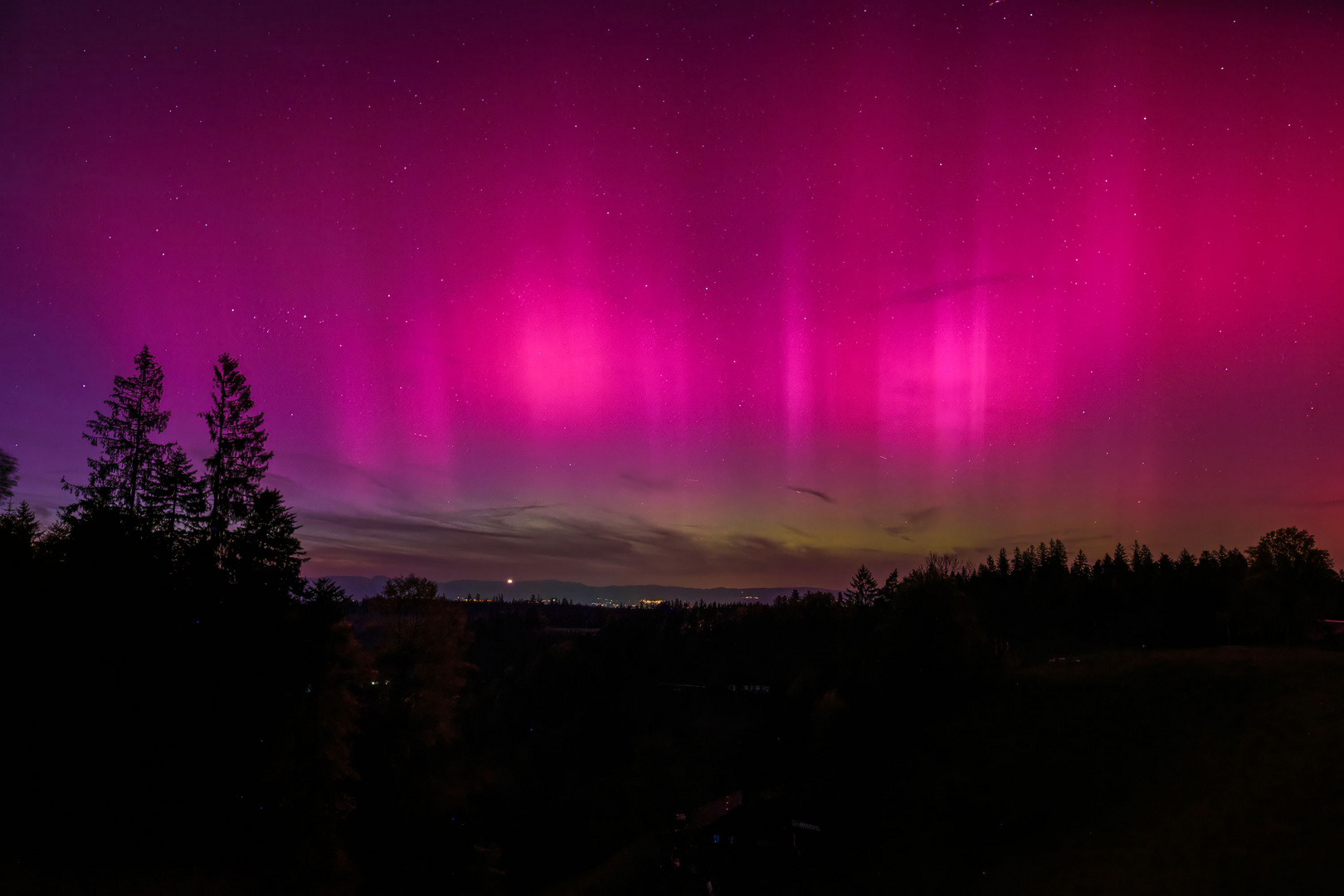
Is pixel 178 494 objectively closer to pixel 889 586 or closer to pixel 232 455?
Answer: pixel 232 455

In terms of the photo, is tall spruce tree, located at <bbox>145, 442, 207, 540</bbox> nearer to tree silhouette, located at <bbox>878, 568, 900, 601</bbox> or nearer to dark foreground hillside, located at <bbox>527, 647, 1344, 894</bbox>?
dark foreground hillside, located at <bbox>527, 647, 1344, 894</bbox>

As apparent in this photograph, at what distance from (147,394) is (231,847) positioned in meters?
16.5

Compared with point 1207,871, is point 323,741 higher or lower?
higher

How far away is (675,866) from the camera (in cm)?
3192

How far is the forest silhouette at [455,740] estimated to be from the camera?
18.9 metres

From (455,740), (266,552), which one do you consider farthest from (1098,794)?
(266,552)

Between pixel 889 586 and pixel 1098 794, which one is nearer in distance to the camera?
pixel 1098 794

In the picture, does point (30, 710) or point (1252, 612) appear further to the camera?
point (1252, 612)

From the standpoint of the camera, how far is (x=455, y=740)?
37531mm

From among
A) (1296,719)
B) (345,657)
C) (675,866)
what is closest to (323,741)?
(345,657)

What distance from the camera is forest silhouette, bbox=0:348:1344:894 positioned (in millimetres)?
18906

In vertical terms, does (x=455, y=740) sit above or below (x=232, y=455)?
below

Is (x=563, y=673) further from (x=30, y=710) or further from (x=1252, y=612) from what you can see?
(x=1252, y=612)

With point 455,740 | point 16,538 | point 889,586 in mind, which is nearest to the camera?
point 16,538
